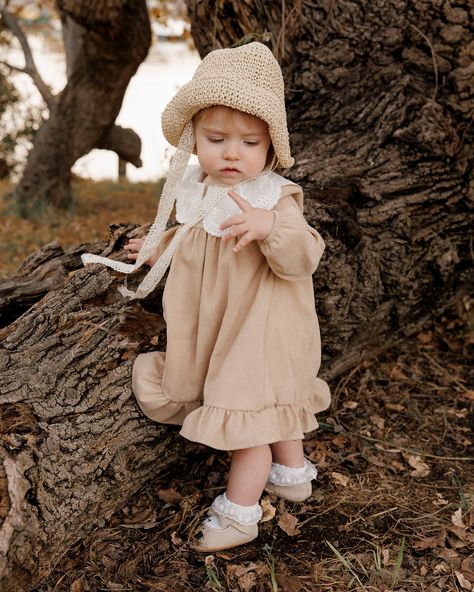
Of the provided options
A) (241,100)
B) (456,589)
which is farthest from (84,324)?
(456,589)

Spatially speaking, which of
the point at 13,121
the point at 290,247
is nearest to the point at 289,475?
the point at 290,247

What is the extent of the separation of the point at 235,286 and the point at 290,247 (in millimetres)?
281

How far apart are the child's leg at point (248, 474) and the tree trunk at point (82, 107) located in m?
5.24

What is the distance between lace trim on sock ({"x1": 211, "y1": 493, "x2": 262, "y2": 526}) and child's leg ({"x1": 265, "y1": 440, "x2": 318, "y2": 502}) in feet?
0.77

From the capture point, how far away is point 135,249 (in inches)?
111

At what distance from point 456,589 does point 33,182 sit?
6342 millimetres

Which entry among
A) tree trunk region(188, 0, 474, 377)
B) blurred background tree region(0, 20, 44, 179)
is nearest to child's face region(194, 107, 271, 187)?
tree trunk region(188, 0, 474, 377)

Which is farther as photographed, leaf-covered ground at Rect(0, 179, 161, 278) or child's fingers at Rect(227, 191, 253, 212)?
leaf-covered ground at Rect(0, 179, 161, 278)

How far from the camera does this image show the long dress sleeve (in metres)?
2.24

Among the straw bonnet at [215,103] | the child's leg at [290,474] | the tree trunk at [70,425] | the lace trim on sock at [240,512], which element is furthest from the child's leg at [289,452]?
the straw bonnet at [215,103]

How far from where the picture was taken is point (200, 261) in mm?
2471

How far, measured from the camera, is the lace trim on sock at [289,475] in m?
2.70

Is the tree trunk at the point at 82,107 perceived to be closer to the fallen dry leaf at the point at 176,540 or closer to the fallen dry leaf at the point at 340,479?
the fallen dry leaf at the point at 340,479

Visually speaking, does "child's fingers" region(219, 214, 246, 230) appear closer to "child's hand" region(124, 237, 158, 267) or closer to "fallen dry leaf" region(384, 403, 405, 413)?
"child's hand" region(124, 237, 158, 267)
